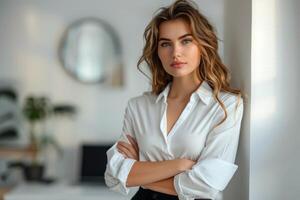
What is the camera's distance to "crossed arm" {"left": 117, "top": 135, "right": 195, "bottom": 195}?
4.46ft

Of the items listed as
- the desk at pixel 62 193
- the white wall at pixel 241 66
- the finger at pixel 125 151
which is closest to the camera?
the white wall at pixel 241 66

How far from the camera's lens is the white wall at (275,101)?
1.39 m

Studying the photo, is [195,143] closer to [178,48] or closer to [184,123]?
[184,123]

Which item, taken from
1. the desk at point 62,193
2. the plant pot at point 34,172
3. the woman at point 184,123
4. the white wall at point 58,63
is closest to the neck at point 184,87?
the woman at point 184,123

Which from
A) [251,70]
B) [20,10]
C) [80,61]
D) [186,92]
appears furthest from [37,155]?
[251,70]

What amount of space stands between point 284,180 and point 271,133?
0.57 feet

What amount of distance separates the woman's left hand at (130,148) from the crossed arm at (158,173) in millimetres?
77

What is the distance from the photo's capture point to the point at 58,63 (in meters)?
3.47

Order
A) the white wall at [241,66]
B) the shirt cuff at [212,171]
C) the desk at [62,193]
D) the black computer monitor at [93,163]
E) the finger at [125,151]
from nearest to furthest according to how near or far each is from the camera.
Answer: the shirt cuff at [212,171] < the white wall at [241,66] < the finger at [125,151] < the desk at [62,193] < the black computer monitor at [93,163]

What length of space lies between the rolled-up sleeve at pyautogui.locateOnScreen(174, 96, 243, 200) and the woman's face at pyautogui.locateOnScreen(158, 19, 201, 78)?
0.63 feet

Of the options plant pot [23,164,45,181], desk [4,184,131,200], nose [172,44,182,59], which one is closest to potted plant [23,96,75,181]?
plant pot [23,164,45,181]

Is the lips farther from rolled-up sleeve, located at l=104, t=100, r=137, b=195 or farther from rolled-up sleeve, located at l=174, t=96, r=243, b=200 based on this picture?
rolled-up sleeve, located at l=104, t=100, r=137, b=195

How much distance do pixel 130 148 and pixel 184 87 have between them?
0.30 metres

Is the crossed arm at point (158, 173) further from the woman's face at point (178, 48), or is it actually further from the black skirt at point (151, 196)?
the woman's face at point (178, 48)
